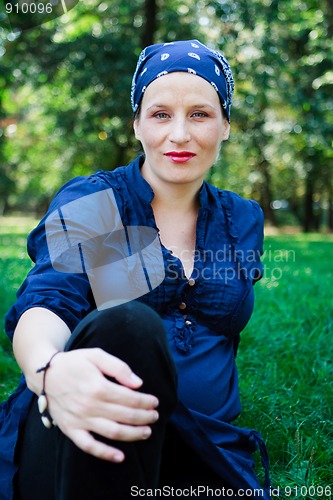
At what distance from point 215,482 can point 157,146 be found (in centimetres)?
102

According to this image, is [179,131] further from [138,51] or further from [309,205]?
[309,205]

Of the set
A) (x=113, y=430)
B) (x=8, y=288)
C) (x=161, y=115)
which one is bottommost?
(x=8, y=288)

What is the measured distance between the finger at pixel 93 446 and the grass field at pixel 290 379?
1.08 metres

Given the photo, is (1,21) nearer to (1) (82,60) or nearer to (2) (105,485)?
(1) (82,60)

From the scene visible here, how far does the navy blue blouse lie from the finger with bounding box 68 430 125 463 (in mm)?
263

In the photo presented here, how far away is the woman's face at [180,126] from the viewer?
1786 mm

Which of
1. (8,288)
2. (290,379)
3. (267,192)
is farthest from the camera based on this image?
(267,192)

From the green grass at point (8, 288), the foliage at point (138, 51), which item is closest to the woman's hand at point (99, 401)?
the green grass at point (8, 288)

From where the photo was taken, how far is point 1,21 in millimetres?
7934

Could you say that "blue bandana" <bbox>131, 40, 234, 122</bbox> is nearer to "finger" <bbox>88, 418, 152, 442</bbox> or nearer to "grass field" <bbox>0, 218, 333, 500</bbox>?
"finger" <bbox>88, 418, 152, 442</bbox>

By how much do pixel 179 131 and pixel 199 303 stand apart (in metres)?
0.54

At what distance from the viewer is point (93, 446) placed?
106 cm

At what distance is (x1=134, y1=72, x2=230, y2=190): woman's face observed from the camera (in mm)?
1786

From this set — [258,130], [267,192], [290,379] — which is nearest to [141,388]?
[290,379]
